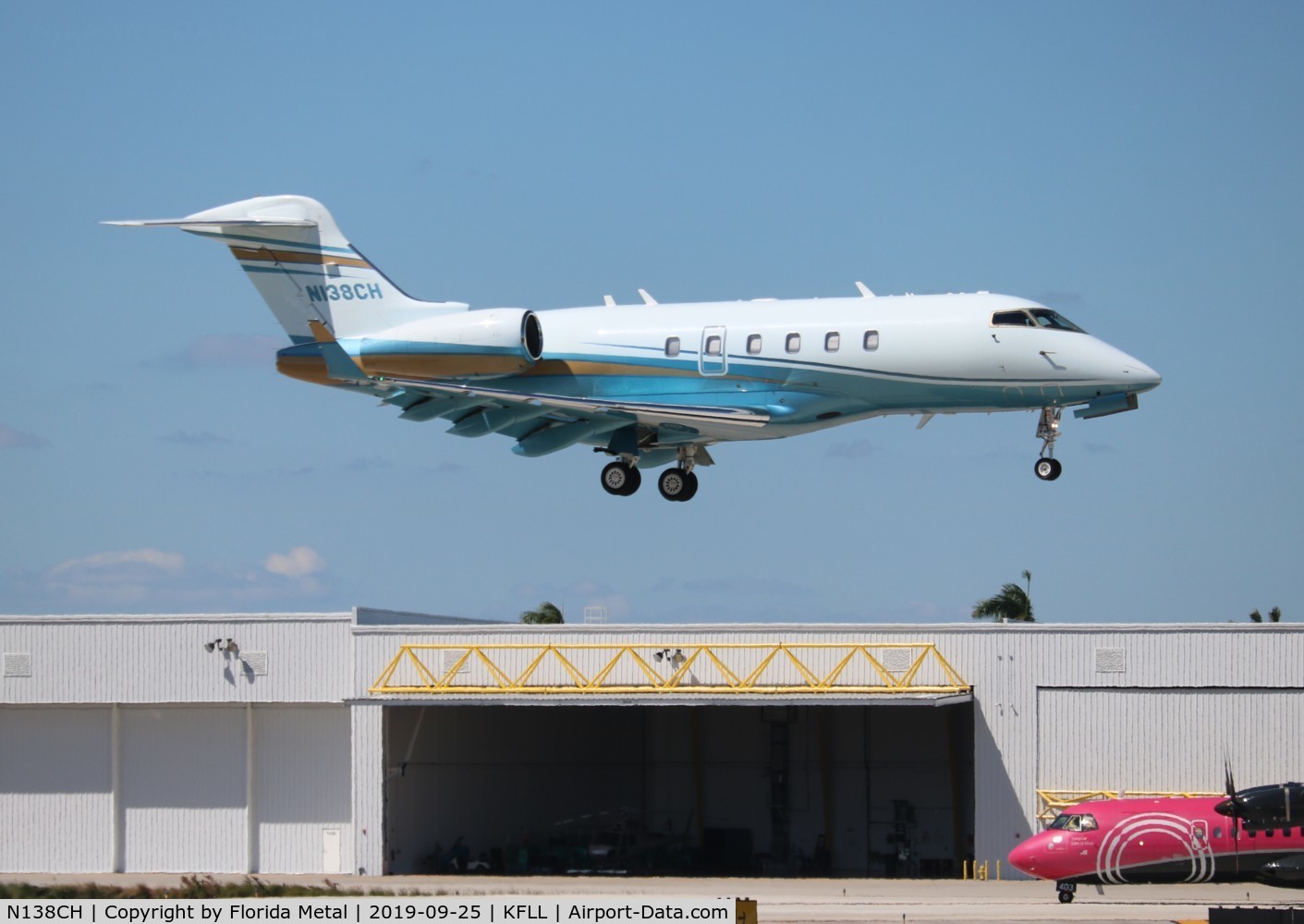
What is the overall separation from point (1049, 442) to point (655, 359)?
878 centimetres

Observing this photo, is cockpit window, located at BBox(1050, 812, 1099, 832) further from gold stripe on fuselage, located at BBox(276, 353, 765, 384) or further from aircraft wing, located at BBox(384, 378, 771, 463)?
gold stripe on fuselage, located at BBox(276, 353, 765, 384)

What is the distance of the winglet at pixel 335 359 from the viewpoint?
1767 inches

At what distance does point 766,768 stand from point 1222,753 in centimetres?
1528

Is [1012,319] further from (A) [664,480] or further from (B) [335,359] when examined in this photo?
(B) [335,359]

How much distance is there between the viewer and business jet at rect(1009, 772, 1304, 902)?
32938 millimetres

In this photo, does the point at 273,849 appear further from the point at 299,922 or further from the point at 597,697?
the point at 299,922

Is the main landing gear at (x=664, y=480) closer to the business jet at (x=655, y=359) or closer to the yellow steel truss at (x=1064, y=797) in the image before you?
the business jet at (x=655, y=359)

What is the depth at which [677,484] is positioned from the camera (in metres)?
47.0

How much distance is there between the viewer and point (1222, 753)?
43.2m

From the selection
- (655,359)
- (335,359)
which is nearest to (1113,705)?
(655,359)

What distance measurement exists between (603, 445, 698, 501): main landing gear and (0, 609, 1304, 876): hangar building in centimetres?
331

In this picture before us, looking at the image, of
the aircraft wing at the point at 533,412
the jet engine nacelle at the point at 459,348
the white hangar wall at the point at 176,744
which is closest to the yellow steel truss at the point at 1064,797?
the aircraft wing at the point at 533,412
